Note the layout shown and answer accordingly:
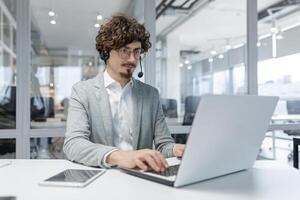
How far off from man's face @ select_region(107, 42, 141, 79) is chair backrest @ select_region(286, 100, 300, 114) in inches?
109

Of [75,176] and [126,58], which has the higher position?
[126,58]

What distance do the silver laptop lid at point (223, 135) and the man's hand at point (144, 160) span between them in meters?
0.12

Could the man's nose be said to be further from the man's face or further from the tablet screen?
the tablet screen

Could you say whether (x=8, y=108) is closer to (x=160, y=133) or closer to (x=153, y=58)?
(x=153, y=58)

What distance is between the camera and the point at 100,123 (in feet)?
4.54

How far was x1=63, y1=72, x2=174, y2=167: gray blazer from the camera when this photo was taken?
3.84ft

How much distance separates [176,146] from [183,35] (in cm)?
288

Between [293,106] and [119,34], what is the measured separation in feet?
9.58

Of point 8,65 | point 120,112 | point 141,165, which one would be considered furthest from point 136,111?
point 8,65

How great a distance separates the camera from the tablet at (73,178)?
0.86 metres

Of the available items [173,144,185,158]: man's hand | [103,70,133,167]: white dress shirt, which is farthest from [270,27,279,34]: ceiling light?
[173,144,185,158]: man's hand

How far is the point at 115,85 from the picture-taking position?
149 cm

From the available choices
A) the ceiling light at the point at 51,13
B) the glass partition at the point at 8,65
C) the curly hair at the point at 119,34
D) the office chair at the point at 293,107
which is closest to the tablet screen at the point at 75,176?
the curly hair at the point at 119,34

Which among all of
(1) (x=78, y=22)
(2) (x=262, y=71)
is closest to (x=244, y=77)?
(2) (x=262, y=71)
